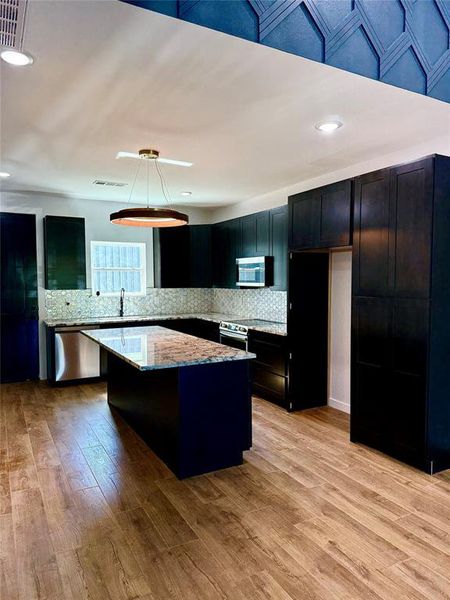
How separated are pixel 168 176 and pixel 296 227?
1592mm

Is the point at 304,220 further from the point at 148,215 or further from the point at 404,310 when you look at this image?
the point at 148,215

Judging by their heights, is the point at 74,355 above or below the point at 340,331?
below

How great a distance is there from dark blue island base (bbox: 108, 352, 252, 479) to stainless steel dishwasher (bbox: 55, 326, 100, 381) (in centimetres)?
246

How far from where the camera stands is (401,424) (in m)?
3.26

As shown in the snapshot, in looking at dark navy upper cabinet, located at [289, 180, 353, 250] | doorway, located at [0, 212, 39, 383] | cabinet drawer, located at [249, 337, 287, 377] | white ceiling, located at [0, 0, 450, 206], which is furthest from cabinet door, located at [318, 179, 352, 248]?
doorway, located at [0, 212, 39, 383]

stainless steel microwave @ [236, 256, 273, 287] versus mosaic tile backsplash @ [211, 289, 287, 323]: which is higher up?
stainless steel microwave @ [236, 256, 273, 287]

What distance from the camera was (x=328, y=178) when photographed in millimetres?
4605

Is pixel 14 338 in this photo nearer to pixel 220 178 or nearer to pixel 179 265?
pixel 179 265

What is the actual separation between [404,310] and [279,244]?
200 centimetres

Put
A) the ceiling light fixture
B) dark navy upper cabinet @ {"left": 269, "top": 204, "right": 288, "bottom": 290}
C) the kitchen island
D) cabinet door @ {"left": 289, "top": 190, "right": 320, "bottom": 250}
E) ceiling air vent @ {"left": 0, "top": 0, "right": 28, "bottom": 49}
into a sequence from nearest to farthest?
ceiling air vent @ {"left": 0, "top": 0, "right": 28, "bottom": 49}
the kitchen island
the ceiling light fixture
cabinet door @ {"left": 289, "top": 190, "right": 320, "bottom": 250}
dark navy upper cabinet @ {"left": 269, "top": 204, "right": 288, "bottom": 290}

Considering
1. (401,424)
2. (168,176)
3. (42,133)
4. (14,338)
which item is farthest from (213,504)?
(14,338)

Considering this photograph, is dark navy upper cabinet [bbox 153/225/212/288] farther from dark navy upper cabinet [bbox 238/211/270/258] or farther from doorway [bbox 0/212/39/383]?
doorway [bbox 0/212/39/383]

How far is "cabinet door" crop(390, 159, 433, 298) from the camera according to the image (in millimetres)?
3023

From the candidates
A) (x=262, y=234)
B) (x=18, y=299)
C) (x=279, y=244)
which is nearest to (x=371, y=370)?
(x=279, y=244)
